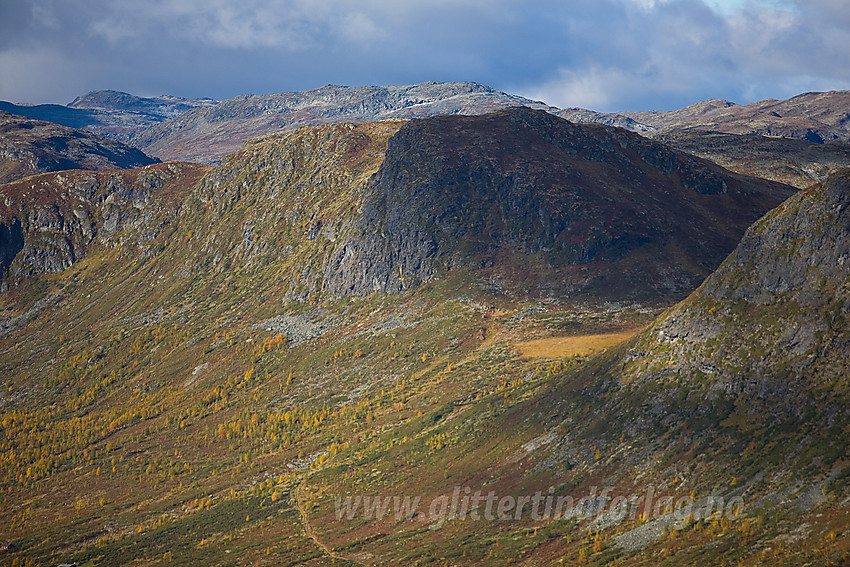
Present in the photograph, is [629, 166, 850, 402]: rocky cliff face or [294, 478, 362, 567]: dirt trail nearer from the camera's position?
[629, 166, 850, 402]: rocky cliff face

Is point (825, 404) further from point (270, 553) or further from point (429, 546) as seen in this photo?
point (270, 553)

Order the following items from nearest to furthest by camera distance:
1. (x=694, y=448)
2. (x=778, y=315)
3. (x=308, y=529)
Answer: (x=694, y=448) → (x=778, y=315) → (x=308, y=529)

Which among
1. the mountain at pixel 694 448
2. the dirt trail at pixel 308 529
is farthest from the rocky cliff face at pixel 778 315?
the dirt trail at pixel 308 529

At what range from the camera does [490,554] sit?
12275 cm

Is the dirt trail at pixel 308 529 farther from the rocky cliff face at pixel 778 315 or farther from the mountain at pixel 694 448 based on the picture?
the rocky cliff face at pixel 778 315

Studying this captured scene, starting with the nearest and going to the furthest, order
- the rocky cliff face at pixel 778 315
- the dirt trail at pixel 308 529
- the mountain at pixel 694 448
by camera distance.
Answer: the mountain at pixel 694 448, the rocky cliff face at pixel 778 315, the dirt trail at pixel 308 529

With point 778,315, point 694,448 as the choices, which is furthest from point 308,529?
point 778,315

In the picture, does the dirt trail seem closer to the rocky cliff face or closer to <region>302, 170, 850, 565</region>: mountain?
<region>302, 170, 850, 565</region>: mountain

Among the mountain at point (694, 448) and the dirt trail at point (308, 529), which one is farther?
the dirt trail at point (308, 529)

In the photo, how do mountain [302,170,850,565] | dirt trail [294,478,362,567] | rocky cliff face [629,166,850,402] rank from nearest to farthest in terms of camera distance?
1. mountain [302,170,850,565]
2. rocky cliff face [629,166,850,402]
3. dirt trail [294,478,362,567]

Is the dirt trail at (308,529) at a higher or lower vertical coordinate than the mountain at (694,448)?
lower

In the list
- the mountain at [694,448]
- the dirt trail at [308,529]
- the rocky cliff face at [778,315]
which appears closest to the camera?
the mountain at [694,448]

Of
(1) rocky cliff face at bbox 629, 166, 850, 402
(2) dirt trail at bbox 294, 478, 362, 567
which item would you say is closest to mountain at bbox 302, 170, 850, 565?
(1) rocky cliff face at bbox 629, 166, 850, 402

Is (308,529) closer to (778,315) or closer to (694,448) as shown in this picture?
(694,448)
